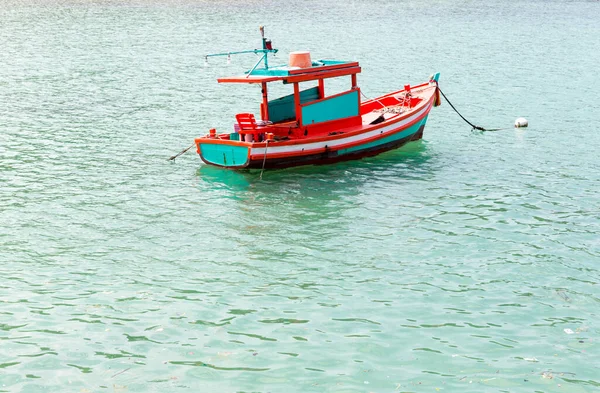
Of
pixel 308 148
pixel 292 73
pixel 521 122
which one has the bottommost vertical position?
pixel 521 122

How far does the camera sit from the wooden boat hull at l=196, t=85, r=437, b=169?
2373cm

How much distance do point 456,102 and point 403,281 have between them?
22799 mm

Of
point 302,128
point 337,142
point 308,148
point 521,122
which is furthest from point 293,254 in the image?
point 521,122

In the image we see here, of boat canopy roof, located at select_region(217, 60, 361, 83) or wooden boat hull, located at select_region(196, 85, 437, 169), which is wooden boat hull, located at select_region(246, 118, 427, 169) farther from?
boat canopy roof, located at select_region(217, 60, 361, 83)

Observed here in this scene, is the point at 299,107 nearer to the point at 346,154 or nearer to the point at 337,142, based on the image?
the point at 337,142

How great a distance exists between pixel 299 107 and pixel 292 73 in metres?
1.11

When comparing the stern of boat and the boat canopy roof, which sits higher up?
the boat canopy roof

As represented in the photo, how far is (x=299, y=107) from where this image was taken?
82.3 ft

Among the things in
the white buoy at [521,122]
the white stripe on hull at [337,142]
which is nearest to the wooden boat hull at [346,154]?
the white stripe on hull at [337,142]

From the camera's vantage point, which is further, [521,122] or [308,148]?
[521,122]

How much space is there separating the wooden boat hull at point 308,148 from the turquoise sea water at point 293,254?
0.42 metres

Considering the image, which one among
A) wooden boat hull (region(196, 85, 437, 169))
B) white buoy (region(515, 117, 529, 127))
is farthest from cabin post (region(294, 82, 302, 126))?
white buoy (region(515, 117, 529, 127))

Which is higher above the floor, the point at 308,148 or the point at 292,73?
the point at 292,73

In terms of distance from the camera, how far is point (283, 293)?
15.4 m
